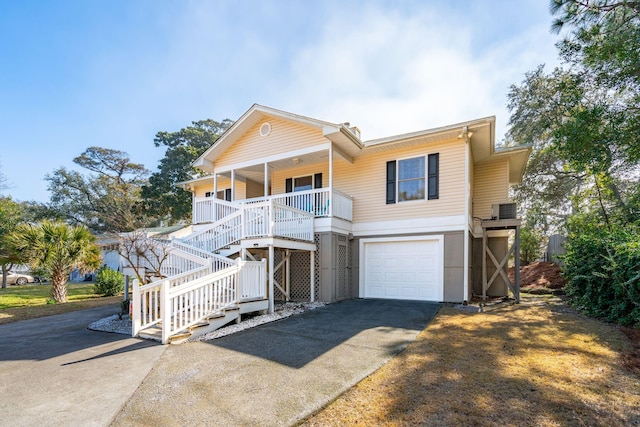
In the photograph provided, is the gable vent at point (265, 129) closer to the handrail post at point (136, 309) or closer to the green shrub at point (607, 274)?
the handrail post at point (136, 309)

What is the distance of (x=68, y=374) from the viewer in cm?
434

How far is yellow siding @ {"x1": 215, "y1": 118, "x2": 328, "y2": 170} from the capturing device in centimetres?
1103

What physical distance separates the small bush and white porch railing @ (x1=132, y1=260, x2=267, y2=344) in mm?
10009

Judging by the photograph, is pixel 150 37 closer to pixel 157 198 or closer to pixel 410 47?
pixel 410 47

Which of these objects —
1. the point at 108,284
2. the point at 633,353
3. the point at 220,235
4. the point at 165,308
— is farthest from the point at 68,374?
the point at 108,284

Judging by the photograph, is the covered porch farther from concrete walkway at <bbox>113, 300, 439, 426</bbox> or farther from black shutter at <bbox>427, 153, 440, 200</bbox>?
concrete walkway at <bbox>113, 300, 439, 426</bbox>

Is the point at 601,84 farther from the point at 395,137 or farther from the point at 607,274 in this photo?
the point at 395,137

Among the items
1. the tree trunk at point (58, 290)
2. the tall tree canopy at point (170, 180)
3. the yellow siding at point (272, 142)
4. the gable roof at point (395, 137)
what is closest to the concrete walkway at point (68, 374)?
the tree trunk at point (58, 290)

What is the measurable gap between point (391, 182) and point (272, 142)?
482cm

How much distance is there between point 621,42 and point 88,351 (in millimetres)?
14270

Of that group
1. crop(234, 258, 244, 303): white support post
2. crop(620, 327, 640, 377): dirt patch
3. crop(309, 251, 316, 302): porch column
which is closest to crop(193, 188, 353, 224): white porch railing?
crop(309, 251, 316, 302): porch column

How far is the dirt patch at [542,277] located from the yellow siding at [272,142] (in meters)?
11.5

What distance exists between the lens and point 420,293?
1009cm

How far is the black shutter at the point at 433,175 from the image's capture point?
33.3ft
